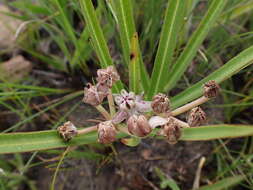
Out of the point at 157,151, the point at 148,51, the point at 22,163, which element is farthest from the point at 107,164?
the point at 148,51

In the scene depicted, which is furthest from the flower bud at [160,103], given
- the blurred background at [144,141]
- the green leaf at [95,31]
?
the blurred background at [144,141]

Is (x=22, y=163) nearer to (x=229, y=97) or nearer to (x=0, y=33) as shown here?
(x=0, y=33)

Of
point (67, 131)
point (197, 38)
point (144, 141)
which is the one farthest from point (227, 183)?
point (67, 131)

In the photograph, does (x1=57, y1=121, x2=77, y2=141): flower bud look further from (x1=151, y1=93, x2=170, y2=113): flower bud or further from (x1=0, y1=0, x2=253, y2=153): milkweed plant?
(x1=151, y1=93, x2=170, y2=113): flower bud

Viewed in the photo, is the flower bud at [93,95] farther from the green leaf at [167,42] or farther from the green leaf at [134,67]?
the green leaf at [167,42]

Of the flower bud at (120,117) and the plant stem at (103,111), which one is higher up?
the plant stem at (103,111)

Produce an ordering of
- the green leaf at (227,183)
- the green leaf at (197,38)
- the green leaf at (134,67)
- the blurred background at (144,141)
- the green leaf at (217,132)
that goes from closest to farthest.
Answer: the green leaf at (217,132) < the green leaf at (134,67) < the green leaf at (197,38) < the green leaf at (227,183) < the blurred background at (144,141)

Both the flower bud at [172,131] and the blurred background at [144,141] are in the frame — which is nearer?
the flower bud at [172,131]
